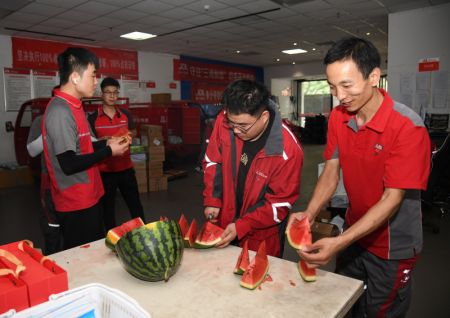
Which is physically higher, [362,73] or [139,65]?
[139,65]

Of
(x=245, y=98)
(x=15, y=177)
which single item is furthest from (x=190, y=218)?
(x=15, y=177)

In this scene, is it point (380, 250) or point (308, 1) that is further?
point (308, 1)

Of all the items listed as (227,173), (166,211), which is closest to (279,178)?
(227,173)

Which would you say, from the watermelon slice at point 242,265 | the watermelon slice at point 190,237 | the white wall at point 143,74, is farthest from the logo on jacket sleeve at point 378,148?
the white wall at point 143,74

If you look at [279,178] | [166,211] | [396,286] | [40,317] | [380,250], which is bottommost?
[166,211]

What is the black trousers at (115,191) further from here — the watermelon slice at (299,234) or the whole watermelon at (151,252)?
the watermelon slice at (299,234)

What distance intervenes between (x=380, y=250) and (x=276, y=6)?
6.22 m

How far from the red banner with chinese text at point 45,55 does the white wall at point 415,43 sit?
748 centimetres

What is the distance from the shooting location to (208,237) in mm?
1712

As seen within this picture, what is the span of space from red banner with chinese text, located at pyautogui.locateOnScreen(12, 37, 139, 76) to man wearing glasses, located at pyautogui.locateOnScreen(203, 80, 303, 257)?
28.3 feet

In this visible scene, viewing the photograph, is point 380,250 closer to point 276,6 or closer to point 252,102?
point 252,102

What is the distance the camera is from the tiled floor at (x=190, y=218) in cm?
297

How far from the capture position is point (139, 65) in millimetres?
11297

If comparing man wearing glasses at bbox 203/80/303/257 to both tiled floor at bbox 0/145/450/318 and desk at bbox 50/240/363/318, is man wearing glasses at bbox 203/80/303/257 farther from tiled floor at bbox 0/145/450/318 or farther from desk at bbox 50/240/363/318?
tiled floor at bbox 0/145/450/318
